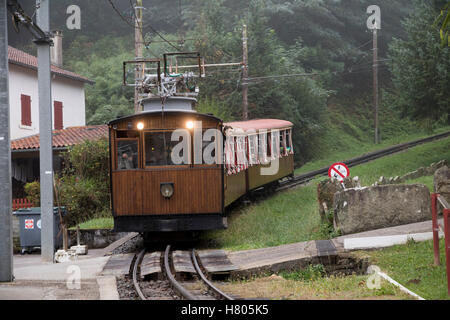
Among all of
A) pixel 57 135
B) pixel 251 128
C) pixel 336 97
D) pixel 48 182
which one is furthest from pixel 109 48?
pixel 48 182

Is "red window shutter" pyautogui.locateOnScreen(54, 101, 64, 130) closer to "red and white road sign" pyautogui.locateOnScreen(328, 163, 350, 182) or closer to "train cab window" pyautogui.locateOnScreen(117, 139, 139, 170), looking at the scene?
"train cab window" pyautogui.locateOnScreen(117, 139, 139, 170)

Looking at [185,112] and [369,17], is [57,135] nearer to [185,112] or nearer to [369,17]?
[185,112]

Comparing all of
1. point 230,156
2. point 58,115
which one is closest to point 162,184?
point 230,156

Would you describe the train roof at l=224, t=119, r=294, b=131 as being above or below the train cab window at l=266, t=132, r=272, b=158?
above

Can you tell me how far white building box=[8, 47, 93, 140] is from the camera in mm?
27984

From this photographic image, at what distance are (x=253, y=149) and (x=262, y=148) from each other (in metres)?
1.21

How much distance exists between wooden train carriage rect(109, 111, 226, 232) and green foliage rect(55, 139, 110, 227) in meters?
7.64

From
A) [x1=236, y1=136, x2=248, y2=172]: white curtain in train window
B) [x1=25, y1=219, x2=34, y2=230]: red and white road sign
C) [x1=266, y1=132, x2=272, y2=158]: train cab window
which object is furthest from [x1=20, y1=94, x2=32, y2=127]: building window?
[x1=236, y1=136, x2=248, y2=172]: white curtain in train window

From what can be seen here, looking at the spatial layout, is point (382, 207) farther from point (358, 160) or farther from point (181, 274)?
point (358, 160)

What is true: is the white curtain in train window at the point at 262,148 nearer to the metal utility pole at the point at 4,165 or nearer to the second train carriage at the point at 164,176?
the second train carriage at the point at 164,176

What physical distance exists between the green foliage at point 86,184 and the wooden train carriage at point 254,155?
5.27 m

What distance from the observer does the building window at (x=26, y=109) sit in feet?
94.1

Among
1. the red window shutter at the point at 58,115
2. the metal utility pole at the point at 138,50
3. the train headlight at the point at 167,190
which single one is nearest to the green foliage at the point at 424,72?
the metal utility pole at the point at 138,50

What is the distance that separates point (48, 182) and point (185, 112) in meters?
3.49
